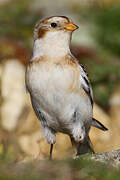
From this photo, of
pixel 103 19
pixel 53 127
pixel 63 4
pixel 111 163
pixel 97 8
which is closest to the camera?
pixel 111 163

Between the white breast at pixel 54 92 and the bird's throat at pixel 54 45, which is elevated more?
the bird's throat at pixel 54 45

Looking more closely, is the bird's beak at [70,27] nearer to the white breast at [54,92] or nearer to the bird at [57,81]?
the bird at [57,81]

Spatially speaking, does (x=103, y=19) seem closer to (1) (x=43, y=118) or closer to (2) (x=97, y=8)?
(2) (x=97, y=8)

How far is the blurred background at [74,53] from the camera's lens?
32.6 feet

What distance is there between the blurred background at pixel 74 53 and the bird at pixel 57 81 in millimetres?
376

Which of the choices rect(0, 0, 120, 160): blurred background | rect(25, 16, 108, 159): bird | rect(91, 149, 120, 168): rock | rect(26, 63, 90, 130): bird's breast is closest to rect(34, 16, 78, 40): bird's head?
rect(25, 16, 108, 159): bird

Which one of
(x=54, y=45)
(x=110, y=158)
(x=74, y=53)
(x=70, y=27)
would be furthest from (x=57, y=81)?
(x=74, y=53)

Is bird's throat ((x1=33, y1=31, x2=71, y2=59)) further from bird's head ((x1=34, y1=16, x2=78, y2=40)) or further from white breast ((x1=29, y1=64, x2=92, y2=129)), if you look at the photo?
white breast ((x1=29, y1=64, x2=92, y2=129))

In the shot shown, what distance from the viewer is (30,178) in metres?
4.63

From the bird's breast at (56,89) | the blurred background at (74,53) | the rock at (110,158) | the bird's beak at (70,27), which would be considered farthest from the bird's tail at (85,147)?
the bird's beak at (70,27)

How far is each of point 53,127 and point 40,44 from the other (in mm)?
1161

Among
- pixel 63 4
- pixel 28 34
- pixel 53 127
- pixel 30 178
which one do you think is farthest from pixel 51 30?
pixel 63 4

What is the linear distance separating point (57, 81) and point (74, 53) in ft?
22.5

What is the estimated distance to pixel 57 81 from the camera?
6.52 m
